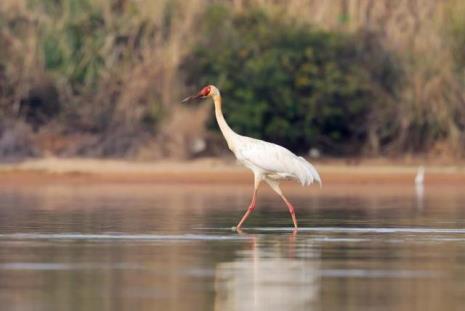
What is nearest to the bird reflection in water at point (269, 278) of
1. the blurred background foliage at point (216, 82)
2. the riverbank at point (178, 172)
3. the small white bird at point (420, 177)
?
the small white bird at point (420, 177)

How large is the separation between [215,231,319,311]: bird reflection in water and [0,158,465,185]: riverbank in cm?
1451

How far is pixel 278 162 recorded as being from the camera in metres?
17.5

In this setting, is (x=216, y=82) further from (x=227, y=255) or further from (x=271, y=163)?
(x=227, y=255)

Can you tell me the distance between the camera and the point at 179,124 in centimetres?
3089

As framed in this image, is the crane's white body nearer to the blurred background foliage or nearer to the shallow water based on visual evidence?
the shallow water

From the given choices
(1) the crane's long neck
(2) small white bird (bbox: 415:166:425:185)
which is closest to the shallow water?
(1) the crane's long neck

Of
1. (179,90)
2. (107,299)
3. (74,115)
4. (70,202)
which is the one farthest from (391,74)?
(107,299)

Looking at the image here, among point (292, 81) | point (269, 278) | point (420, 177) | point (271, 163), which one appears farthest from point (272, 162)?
point (292, 81)

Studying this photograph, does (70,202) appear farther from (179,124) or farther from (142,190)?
(179,124)

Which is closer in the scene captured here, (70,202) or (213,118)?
(70,202)

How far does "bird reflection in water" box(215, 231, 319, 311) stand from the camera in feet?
34.6

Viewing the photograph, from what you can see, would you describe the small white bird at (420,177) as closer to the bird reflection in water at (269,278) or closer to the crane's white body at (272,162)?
the crane's white body at (272,162)

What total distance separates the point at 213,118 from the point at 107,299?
2042cm

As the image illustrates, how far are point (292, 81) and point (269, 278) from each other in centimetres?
2003
